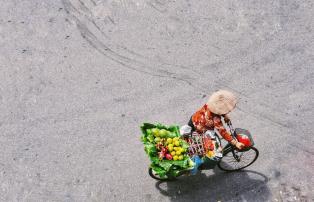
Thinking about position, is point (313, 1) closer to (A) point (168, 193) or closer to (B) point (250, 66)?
(B) point (250, 66)

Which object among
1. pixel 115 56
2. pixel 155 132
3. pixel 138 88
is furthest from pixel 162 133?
pixel 115 56

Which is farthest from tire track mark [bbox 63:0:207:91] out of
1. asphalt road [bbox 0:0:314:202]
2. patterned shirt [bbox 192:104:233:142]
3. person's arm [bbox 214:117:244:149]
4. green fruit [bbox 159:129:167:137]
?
green fruit [bbox 159:129:167:137]

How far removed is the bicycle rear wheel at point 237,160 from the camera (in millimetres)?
7039

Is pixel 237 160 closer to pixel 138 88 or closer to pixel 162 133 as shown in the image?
pixel 162 133

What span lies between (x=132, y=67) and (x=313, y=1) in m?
4.66

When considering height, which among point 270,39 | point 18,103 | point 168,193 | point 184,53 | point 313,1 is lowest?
point 18,103

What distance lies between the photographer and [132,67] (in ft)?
27.5

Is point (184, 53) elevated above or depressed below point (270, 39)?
below

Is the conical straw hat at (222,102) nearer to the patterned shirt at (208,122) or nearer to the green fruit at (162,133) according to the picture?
the patterned shirt at (208,122)

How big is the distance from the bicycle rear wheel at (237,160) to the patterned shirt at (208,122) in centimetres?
65

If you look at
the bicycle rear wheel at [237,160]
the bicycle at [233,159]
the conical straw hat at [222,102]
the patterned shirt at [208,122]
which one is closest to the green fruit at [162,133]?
the patterned shirt at [208,122]

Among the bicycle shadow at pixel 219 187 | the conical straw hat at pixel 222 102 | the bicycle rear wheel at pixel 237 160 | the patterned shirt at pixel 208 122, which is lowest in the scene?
the bicycle shadow at pixel 219 187

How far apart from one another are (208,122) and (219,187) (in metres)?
1.31

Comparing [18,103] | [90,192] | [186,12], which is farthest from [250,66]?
[18,103]
